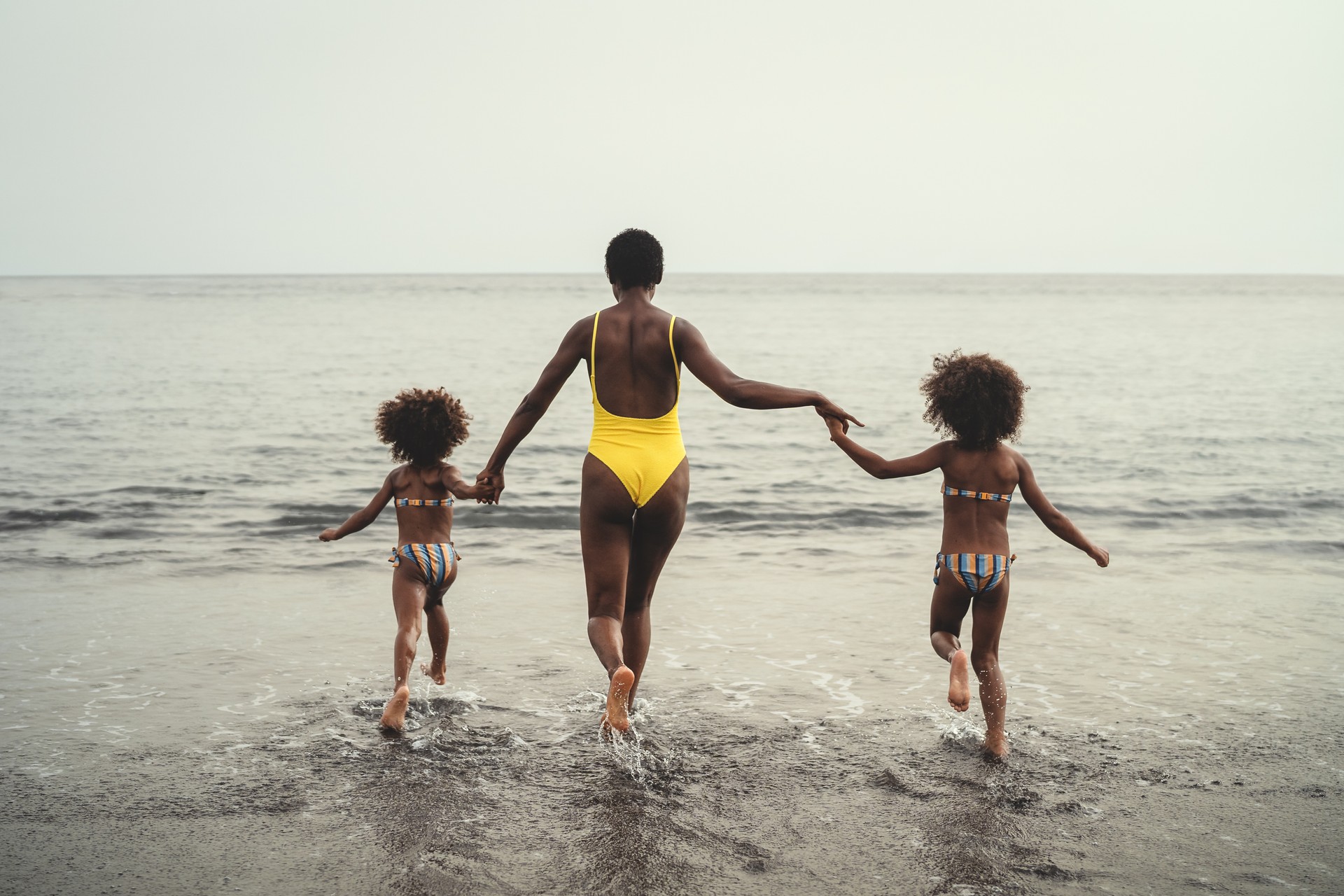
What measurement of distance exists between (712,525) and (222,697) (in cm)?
590

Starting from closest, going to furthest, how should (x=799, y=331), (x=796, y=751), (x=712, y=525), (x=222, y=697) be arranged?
(x=796, y=751) → (x=222, y=697) → (x=712, y=525) → (x=799, y=331)

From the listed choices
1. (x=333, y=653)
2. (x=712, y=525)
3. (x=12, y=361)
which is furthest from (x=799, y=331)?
(x=333, y=653)

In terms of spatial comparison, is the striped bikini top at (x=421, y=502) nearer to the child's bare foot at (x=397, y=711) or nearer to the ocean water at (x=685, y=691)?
the child's bare foot at (x=397, y=711)

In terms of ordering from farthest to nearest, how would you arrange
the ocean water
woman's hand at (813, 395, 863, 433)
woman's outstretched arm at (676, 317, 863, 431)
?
woman's hand at (813, 395, 863, 433), woman's outstretched arm at (676, 317, 863, 431), the ocean water

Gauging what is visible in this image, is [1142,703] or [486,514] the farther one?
[486,514]

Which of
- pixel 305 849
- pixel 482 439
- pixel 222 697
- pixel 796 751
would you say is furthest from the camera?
pixel 482 439

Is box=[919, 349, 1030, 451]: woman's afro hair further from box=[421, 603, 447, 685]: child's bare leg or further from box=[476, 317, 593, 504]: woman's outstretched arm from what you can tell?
box=[421, 603, 447, 685]: child's bare leg

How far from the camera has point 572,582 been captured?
8.45 metres

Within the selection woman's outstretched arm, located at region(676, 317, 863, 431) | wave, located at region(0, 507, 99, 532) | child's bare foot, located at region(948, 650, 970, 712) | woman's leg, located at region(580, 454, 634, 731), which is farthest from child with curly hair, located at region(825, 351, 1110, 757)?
wave, located at region(0, 507, 99, 532)

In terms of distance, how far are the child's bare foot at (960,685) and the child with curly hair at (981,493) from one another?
0.47 feet

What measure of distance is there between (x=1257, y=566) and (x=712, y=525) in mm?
4768

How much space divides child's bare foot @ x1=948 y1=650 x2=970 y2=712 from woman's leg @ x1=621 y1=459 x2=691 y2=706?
132 centimetres

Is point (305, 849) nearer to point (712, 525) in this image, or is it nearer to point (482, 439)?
point (712, 525)

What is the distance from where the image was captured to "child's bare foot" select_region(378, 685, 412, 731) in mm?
5121
